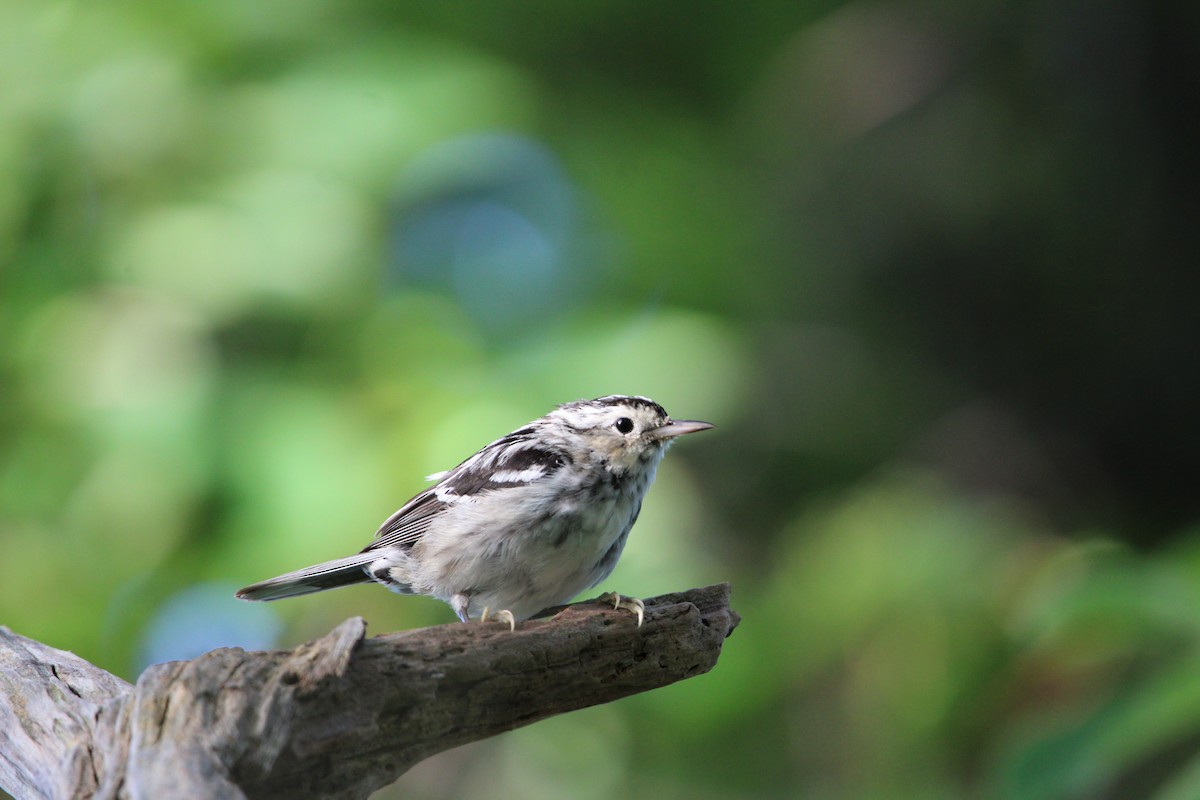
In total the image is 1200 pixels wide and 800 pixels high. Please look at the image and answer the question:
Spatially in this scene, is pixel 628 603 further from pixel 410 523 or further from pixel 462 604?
pixel 410 523

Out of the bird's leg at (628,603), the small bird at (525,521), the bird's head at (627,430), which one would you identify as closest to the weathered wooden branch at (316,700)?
the bird's leg at (628,603)

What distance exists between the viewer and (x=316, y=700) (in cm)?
198

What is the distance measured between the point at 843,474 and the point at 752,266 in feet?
4.79

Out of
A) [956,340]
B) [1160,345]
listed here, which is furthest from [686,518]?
[1160,345]

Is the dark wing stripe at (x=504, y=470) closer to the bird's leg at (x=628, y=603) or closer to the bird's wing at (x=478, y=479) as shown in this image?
the bird's wing at (x=478, y=479)

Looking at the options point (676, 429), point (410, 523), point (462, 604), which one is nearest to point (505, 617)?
point (462, 604)

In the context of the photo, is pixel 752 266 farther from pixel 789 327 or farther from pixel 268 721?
pixel 268 721

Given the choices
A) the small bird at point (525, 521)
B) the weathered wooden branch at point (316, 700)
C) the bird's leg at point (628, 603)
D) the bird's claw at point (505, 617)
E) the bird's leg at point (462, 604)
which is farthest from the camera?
the bird's leg at point (462, 604)

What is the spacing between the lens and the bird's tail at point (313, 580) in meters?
3.44

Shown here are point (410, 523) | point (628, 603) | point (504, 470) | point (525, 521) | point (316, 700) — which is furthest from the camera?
point (410, 523)

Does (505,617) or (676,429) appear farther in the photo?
(676,429)

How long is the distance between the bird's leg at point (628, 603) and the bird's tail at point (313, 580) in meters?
0.97

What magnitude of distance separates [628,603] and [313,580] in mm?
1344

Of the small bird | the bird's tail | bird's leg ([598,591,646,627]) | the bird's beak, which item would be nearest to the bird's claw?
the small bird
